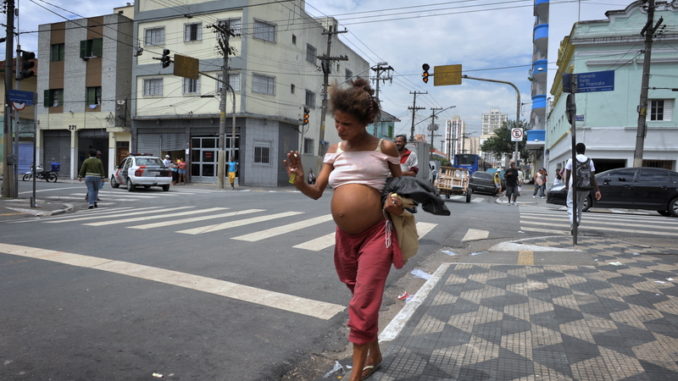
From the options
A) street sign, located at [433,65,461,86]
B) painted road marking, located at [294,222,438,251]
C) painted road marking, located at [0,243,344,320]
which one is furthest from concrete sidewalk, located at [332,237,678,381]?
street sign, located at [433,65,461,86]

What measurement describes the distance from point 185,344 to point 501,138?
206 feet

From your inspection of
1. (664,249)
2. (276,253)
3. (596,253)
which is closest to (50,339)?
(276,253)

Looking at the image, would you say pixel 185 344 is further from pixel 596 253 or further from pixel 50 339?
pixel 596 253

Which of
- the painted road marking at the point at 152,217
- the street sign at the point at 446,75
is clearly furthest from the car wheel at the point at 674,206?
the painted road marking at the point at 152,217

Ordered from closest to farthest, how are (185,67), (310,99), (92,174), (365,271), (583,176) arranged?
(365,271)
(583,176)
(92,174)
(185,67)
(310,99)

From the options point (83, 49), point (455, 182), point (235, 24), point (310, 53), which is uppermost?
point (235, 24)

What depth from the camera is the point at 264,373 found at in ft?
9.37

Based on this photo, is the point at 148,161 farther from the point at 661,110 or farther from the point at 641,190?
the point at 661,110

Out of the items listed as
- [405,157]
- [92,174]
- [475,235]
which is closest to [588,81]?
[475,235]

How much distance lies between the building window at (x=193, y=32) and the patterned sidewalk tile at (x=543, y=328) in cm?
2900

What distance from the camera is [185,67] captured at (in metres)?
23.8

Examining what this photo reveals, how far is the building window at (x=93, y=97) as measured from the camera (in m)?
32.9

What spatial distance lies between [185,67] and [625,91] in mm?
22055

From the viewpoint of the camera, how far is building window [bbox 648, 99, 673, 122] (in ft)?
72.0
